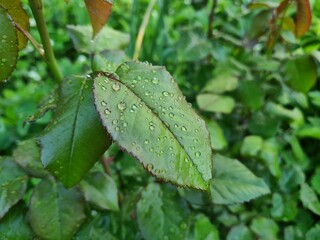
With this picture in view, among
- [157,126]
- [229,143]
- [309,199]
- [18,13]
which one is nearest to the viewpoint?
[157,126]

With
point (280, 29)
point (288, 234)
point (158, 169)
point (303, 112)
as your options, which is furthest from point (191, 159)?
point (303, 112)

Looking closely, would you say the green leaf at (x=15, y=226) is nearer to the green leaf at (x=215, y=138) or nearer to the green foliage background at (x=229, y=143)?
the green foliage background at (x=229, y=143)

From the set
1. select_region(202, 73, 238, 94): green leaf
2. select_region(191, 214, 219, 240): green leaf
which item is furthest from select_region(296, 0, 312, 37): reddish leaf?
select_region(191, 214, 219, 240): green leaf

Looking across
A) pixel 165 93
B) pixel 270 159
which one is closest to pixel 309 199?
pixel 270 159

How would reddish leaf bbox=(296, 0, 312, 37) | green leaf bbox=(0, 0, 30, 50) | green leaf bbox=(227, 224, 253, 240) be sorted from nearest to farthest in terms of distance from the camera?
green leaf bbox=(0, 0, 30, 50), green leaf bbox=(227, 224, 253, 240), reddish leaf bbox=(296, 0, 312, 37)

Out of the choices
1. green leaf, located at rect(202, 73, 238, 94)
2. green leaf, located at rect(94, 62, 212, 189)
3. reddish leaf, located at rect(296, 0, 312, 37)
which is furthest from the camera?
Answer: green leaf, located at rect(202, 73, 238, 94)

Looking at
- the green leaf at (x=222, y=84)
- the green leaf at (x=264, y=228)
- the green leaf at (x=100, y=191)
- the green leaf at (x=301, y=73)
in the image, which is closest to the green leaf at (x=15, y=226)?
the green leaf at (x=100, y=191)

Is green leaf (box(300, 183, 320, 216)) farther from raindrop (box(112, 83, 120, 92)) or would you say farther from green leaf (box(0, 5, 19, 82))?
green leaf (box(0, 5, 19, 82))

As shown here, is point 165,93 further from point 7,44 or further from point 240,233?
point 240,233

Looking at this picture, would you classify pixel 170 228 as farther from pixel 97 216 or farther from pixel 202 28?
pixel 202 28
